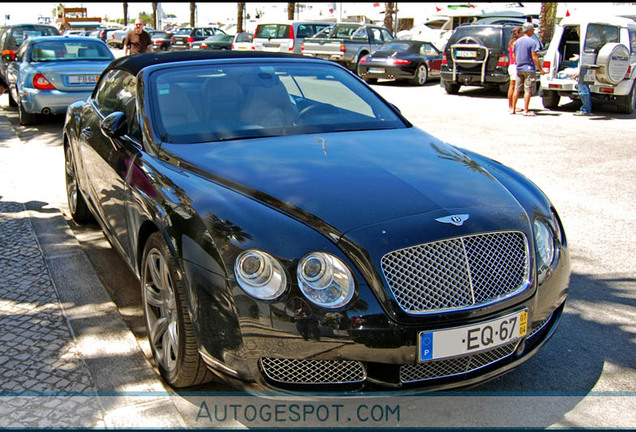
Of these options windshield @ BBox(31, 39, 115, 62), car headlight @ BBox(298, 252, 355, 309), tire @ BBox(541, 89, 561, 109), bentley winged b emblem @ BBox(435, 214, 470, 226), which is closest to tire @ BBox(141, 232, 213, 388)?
car headlight @ BBox(298, 252, 355, 309)

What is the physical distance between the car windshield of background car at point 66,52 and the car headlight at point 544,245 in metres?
10.2

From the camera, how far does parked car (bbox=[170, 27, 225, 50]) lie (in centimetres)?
3864

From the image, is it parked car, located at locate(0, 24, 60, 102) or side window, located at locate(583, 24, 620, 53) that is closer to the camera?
side window, located at locate(583, 24, 620, 53)

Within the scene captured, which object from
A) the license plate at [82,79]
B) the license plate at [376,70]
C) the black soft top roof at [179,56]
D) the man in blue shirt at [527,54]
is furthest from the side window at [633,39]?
the black soft top roof at [179,56]

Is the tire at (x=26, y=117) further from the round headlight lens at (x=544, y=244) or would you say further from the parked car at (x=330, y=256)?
the round headlight lens at (x=544, y=244)

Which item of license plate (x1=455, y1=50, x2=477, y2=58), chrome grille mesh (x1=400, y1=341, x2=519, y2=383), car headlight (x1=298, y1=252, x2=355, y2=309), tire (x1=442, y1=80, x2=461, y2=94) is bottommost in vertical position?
chrome grille mesh (x1=400, y1=341, x2=519, y2=383)

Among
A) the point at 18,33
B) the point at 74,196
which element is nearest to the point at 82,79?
the point at 74,196

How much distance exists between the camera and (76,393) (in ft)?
10.7

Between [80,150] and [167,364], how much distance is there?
2.73 m

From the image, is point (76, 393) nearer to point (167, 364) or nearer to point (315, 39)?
point (167, 364)

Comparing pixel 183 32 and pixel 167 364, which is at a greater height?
pixel 183 32

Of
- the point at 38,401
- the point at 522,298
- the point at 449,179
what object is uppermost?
the point at 449,179

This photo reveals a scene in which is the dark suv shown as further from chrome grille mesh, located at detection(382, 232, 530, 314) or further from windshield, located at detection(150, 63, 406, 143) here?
chrome grille mesh, located at detection(382, 232, 530, 314)

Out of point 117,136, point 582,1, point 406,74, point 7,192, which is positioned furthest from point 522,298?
point 582,1
